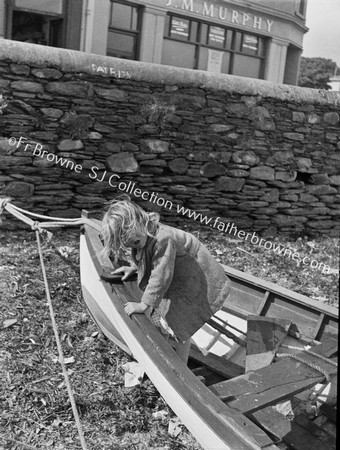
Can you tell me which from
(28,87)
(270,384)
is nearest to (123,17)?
(28,87)

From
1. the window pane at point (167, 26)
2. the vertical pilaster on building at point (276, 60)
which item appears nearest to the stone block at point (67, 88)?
the window pane at point (167, 26)

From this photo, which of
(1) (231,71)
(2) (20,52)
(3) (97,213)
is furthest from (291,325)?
(1) (231,71)

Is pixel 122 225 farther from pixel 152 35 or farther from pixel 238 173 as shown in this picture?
pixel 152 35

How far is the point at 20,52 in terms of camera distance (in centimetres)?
645

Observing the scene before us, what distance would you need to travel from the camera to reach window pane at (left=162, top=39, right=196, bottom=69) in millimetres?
15211

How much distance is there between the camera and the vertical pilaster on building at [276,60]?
1784 centimetres

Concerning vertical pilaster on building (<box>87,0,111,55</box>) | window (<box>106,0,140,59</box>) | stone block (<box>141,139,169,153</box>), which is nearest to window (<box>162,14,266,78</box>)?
window (<box>106,0,140,59</box>)

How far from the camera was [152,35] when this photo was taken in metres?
14.4

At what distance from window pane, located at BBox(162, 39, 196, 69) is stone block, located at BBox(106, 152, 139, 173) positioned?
8489mm

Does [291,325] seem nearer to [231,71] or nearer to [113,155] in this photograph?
[113,155]

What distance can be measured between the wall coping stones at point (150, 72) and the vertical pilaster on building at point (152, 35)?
6.42 meters

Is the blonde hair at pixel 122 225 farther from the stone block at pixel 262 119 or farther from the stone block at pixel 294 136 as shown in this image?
the stone block at pixel 294 136

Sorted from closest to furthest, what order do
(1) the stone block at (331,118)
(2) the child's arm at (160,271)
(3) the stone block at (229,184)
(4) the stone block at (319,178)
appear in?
1. (2) the child's arm at (160,271)
2. (3) the stone block at (229,184)
3. (1) the stone block at (331,118)
4. (4) the stone block at (319,178)

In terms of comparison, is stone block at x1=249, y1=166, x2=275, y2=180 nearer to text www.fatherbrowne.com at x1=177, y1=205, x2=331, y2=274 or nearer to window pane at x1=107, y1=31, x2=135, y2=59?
text www.fatherbrowne.com at x1=177, y1=205, x2=331, y2=274
